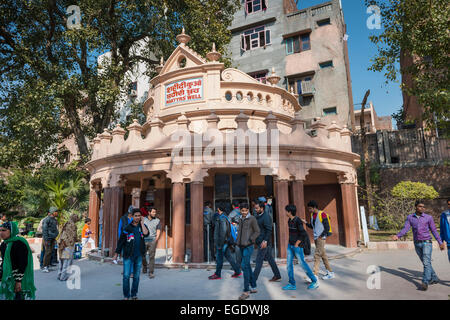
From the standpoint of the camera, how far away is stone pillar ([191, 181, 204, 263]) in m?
8.63

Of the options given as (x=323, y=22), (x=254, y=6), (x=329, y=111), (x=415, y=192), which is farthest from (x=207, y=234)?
(x=254, y=6)

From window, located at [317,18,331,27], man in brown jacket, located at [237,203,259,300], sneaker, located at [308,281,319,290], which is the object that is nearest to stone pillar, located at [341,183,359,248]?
sneaker, located at [308,281,319,290]

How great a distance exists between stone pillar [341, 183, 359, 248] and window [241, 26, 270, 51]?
18539 millimetres

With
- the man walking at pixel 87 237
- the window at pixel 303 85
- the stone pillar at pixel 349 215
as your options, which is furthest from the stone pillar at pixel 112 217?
the window at pixel 303 85

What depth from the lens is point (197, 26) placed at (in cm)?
1945

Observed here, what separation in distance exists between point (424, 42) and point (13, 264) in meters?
15.8

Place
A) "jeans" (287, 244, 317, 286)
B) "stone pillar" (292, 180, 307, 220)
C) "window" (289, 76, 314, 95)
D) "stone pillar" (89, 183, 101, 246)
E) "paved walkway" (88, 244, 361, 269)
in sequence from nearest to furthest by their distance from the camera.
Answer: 1. "jeans" (287, 244, 317, 286)
2. "paved walkway" (88, 244, 361, 269)
3. "stone pillar" (292, 180, 307, 220)
4. "stone pillar" (89, 183, 101, 246)
5. "window" (289, 76, 314, 95)

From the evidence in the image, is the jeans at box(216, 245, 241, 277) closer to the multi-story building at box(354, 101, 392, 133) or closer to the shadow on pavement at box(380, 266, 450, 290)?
the shadow on pavement at box(380, 266, 450, 290)

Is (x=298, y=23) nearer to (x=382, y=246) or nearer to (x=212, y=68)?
(x=212, y=68)

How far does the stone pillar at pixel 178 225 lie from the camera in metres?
8.70

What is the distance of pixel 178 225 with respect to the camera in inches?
351
